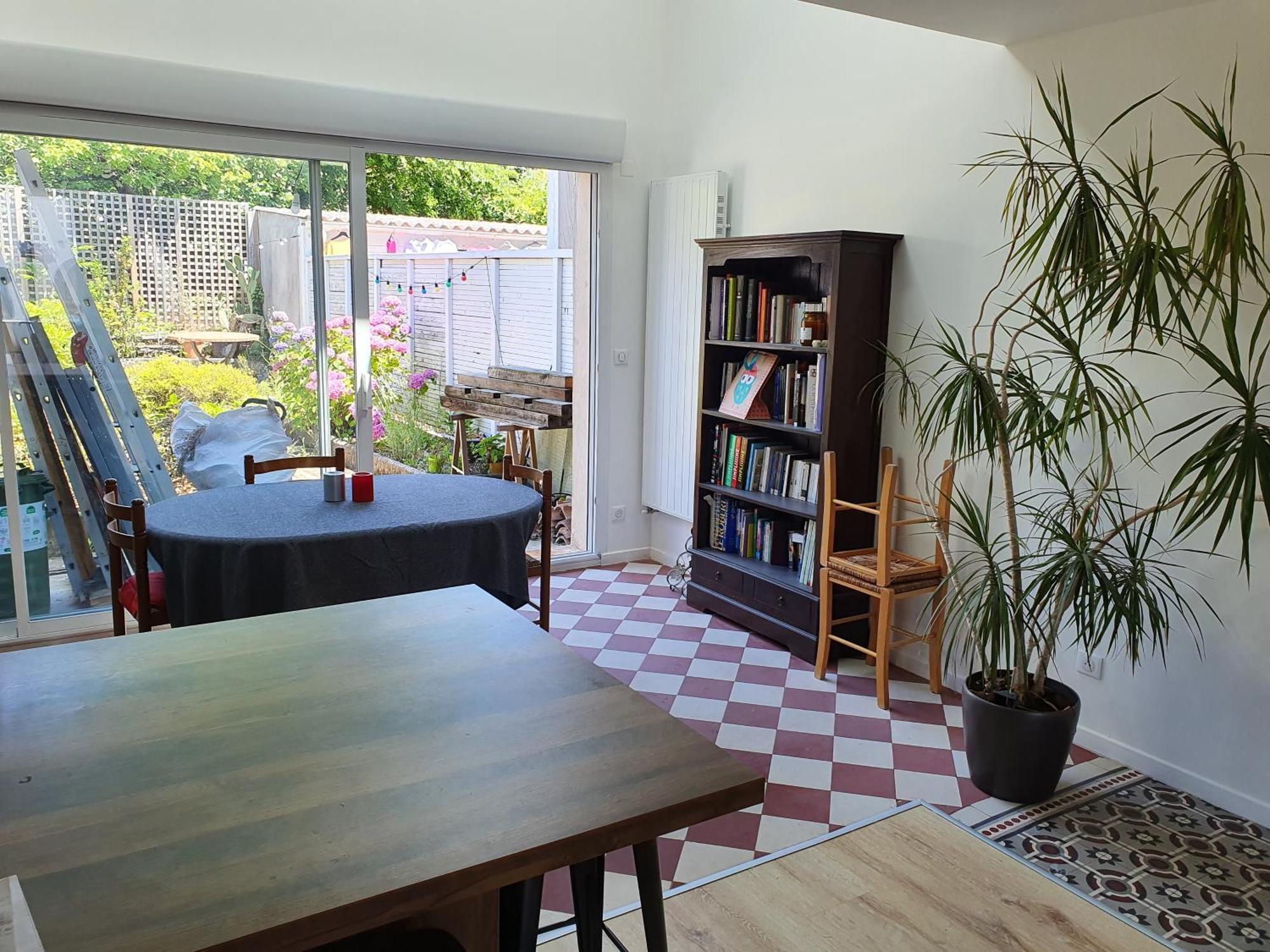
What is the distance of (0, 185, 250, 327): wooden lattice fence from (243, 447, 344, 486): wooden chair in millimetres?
736

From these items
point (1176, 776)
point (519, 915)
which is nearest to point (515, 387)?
point (1176, 776)

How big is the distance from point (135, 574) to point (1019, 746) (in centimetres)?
289

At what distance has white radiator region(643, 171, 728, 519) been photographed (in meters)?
4.85

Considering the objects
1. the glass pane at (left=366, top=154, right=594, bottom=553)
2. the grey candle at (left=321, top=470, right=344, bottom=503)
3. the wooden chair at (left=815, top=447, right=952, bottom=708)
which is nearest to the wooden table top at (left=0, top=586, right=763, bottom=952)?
the grey candle at (left=321, top=470, right=344, bottom=503)

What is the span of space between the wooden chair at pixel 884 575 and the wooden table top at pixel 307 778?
210 centimetres

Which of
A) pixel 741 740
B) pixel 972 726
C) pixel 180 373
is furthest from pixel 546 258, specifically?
pixel 972 726

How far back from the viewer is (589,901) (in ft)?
4.83

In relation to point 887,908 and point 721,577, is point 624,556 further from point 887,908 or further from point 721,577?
point 887,908

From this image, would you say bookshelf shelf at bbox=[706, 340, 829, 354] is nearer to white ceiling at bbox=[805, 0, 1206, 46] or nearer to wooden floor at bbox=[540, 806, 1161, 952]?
white ceiling at bbox=[805, 0, 1206, 46]

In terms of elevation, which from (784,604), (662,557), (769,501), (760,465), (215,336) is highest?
(215,336)

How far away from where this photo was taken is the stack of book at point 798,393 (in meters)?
3.97

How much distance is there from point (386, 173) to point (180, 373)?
5709 mm

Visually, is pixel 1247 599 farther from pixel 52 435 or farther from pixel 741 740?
pixel 52 435

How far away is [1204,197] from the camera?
2762 millimetres
